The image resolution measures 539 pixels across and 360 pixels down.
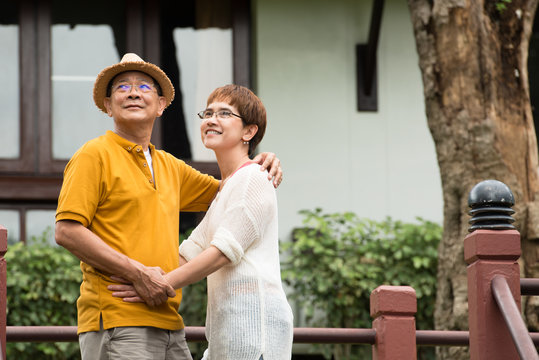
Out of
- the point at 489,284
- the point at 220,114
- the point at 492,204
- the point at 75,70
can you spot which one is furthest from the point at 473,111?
the point at 75,70

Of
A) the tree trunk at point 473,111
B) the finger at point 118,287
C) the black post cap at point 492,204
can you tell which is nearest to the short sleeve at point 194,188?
the finger at point 118,287

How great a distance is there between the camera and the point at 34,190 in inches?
392

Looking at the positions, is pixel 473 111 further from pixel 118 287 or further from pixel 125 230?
pixel 118 287

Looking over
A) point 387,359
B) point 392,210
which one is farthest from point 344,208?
point 387,359

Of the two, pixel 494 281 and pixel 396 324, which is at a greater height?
pixel 494 281

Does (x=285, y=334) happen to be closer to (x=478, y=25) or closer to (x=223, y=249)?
(x=223, y=249)

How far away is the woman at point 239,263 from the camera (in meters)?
3.88

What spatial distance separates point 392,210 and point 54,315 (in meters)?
3.63

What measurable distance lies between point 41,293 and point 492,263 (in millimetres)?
5423

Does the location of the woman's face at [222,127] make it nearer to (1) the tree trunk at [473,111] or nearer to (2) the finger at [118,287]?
Answer: (2) the finger at [118,287]

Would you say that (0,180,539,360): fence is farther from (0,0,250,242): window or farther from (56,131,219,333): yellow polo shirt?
(0,0,250,242): window

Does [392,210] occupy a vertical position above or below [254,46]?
below

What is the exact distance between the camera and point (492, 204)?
4.36 m

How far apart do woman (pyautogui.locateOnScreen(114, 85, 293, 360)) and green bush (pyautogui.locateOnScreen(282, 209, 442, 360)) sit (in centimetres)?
507
